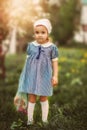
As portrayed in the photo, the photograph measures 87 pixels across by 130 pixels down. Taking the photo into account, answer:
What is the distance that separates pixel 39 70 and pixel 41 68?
0.05 m

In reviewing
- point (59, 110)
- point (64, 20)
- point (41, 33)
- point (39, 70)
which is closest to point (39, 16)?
point (59, 110)

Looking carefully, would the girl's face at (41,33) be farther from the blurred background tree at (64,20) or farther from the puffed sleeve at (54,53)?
the blurred background tree at (64,20)

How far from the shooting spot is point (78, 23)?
→ 3591cm

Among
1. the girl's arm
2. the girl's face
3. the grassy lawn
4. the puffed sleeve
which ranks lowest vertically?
the grassy lawn

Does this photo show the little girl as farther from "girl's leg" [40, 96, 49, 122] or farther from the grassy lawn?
the grassy lawn

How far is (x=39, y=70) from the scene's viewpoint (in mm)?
7805

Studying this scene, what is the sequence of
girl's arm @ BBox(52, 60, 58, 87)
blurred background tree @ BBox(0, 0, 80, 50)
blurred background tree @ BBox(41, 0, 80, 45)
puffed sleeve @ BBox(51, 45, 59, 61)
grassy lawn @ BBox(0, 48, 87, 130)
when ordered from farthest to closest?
blurred background tree @ BBox(41, 0, 80, 45)
blurred background tree @ BBox(0, 0, 80, 50)
puffed sleeve @ BBox(51, 45, 59, 61)
girl's arm @ BBox(52, 60, 58, 87)
grassy lawn @ BBox(0, 48, 87, 130)

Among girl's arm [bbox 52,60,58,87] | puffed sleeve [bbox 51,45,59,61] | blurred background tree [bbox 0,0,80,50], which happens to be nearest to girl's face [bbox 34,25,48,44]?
puffed sleeve [bbox 51,45,59,61]

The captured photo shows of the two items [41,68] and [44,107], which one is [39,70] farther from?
[44,107]

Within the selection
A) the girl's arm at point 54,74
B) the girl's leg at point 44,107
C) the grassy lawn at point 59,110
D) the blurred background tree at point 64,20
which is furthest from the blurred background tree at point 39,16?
the girl's leg at point 44,107

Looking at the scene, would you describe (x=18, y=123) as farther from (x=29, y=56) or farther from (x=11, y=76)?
(x=11, y=76)

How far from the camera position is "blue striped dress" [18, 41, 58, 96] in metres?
7.77

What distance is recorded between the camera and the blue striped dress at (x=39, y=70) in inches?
306

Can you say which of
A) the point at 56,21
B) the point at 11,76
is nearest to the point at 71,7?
the point at 56,21
